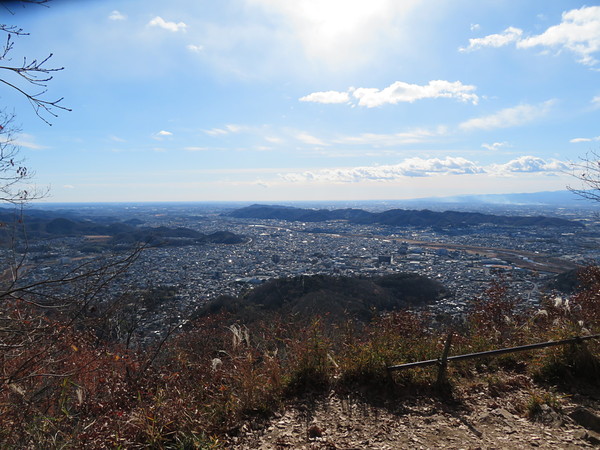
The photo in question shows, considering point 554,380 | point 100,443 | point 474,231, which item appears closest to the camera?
point 100,443

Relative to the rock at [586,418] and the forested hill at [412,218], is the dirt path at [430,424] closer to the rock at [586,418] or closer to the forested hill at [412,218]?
the rock at [586,418]

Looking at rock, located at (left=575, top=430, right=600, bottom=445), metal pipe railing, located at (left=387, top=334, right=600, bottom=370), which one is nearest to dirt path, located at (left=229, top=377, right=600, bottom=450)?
rock, located at (left=575, top=430, right=600, bottom=445)

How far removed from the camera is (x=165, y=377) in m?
4.25

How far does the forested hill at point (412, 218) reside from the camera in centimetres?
6153

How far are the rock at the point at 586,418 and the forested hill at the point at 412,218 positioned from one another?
221ft

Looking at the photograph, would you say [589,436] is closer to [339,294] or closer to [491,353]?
[491,353]

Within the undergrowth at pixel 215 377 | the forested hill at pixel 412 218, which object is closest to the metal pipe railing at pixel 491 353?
the undergrowth at pixel 215 377

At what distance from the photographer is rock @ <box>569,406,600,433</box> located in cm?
319

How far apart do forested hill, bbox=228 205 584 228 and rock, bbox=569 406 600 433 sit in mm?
67276

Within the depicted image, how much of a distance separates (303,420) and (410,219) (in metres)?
76.5

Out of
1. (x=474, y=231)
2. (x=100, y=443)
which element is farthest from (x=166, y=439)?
(x=474, y=231)

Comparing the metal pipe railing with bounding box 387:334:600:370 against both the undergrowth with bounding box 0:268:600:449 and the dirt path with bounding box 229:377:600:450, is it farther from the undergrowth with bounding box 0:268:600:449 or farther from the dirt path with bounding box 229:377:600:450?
the dirt path with bounding box 229:377:600:450

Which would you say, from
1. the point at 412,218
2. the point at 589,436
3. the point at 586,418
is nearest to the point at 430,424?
the point at 589,436

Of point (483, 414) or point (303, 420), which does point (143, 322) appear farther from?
point (483, 414)
